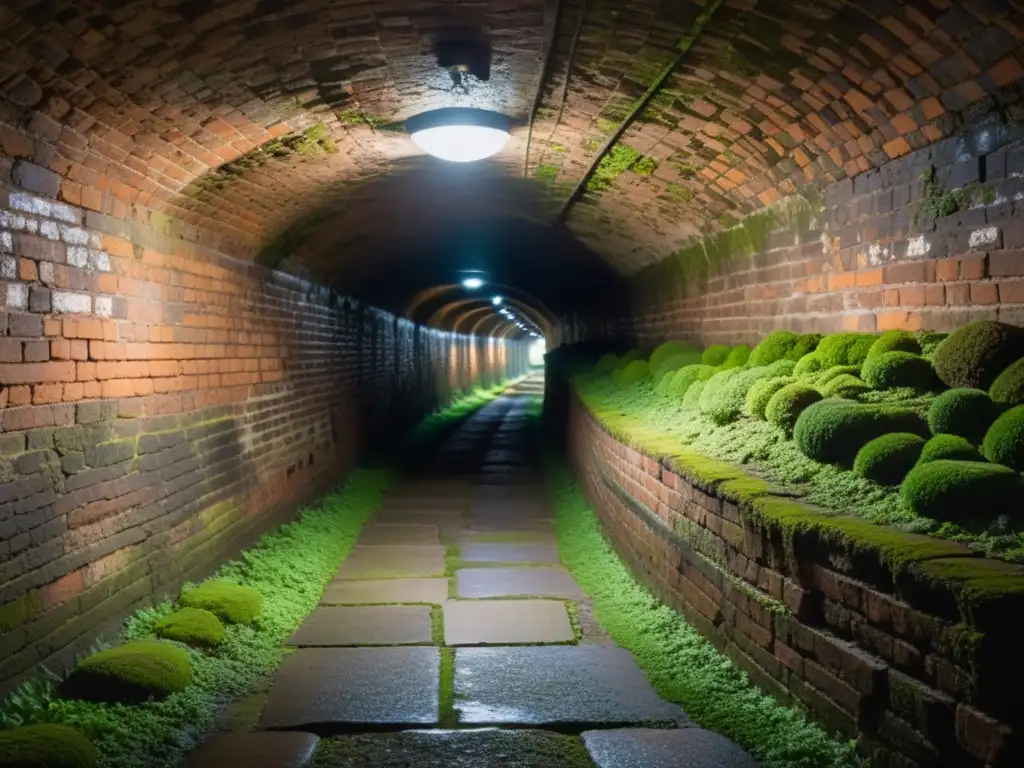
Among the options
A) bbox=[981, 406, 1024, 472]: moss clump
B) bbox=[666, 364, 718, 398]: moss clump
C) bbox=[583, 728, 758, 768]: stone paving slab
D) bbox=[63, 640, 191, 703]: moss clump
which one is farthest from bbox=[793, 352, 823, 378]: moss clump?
bbox=[63, 640, 191, 703]: moss clump

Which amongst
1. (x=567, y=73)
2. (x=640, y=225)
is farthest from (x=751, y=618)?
(x=640, y=225)

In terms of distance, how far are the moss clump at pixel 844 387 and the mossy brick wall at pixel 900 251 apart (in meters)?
0.48

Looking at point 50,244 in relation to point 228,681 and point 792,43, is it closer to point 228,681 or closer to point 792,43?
point 228,681

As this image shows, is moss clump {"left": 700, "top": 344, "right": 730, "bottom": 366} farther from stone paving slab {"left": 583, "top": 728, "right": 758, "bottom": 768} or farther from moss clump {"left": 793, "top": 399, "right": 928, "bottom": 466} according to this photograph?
stone paving slab {"left": 583, "top": 728, "right": 758, "bottom": 768}

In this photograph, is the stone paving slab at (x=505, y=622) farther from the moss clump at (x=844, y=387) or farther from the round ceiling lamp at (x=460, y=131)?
the round ceiling lamp at (x=460, y=131)

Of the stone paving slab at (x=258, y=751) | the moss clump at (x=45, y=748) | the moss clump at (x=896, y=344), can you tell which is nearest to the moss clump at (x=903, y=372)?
the moss clump at (x=896, y=344)

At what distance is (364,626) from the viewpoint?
4.89 meters

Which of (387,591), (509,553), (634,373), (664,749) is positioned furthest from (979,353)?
(634,373)

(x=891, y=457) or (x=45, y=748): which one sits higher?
(x=891, y=457)

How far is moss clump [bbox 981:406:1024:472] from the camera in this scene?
10.5 feet

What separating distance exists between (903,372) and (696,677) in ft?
6.18

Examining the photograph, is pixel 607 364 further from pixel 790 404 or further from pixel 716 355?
pixel 790 404

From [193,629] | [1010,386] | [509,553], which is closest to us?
[1010,386]

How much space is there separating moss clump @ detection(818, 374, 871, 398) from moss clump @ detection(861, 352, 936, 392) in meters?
0.09
